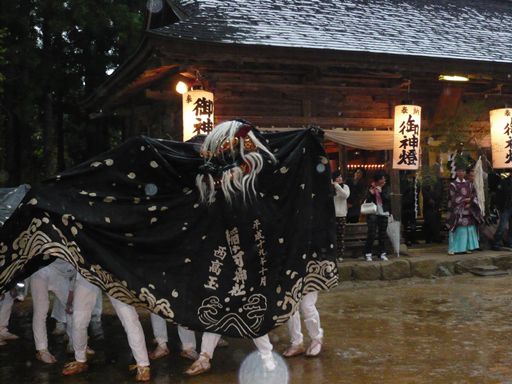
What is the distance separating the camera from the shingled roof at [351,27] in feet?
34.4

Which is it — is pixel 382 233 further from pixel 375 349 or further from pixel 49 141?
pixel 49 141

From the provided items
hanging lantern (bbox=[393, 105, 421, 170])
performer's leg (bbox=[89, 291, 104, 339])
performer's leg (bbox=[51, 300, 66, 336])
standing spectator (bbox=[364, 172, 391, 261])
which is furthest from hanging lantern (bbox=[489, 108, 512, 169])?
performer's leg (bbox=[51, 300, 66, 336])

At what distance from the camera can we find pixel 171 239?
5082 millimetres

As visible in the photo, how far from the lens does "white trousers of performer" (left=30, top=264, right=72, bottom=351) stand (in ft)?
18.4

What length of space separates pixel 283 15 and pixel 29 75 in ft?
30.1

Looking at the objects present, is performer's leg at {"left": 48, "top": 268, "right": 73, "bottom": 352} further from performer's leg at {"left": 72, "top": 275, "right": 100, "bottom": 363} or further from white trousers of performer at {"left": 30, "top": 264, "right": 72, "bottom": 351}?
performer's leg at {"left": 72, "top": 275, "right": 100, "bottom": 363}

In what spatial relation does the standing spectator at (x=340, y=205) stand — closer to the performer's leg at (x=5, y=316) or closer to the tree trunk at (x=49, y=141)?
the performer's leg at (x=5, y=316)

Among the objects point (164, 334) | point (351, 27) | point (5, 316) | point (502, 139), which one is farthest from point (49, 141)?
point (164, 334)

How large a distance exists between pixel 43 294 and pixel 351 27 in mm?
9336

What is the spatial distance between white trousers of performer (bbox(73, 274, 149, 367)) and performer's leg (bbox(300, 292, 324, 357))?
1.64 meters

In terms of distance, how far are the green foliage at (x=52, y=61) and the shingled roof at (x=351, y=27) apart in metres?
6.13

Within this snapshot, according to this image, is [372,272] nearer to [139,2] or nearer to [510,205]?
[510,205]

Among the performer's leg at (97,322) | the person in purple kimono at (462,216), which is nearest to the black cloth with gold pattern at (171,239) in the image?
the performer's leg at (97,322)

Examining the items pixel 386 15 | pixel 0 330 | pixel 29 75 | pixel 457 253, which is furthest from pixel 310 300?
pixel 29 75
